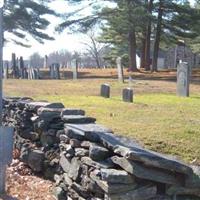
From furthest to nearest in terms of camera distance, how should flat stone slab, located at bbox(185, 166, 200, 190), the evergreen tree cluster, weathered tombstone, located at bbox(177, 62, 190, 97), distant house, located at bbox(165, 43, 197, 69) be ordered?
distant house, located at bbox(165, 43, 197, 69) < the evergreen tree cluster < weathered tombstone, located at bbox(177, 62, 190, 97) < flat stone slab, located at bbox(185, 166, 200, 190)

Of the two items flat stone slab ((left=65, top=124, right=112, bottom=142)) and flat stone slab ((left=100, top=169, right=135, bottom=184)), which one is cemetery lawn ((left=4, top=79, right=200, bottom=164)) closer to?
flat stone slab ((left=65, top=124, right=112, bottom=142))

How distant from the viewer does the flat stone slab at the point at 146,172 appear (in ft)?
15.5

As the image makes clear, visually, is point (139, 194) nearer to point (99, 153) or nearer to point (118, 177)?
point (118, 177)

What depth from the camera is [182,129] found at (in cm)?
707

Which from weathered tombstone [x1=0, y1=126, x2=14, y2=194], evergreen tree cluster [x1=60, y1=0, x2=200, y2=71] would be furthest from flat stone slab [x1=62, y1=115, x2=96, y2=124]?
evergreen tree cluster [x1=60, y1=0, x2=200, y2=71]

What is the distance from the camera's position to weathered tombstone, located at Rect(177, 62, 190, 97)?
14.8 metres

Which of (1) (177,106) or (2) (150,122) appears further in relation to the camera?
(1) (177,106)

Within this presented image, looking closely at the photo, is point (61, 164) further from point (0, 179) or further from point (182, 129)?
point (182, 129)

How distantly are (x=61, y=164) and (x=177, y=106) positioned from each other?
494cm

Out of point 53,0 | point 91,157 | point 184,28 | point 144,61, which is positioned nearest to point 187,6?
point 184,28

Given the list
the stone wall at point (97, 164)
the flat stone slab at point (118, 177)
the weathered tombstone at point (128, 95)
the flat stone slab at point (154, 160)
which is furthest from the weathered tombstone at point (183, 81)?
the flat stone slab at point (118, 177)

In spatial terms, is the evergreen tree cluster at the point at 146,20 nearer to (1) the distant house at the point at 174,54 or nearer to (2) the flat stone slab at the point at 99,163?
(2) the flat stone slab at the point at 99,163

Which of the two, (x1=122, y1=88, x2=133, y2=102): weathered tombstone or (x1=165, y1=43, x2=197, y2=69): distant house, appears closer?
(x1=122, y1=88, x2=133, y2=102): weathered tombstone

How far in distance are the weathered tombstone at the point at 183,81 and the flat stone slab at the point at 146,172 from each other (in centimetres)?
993
